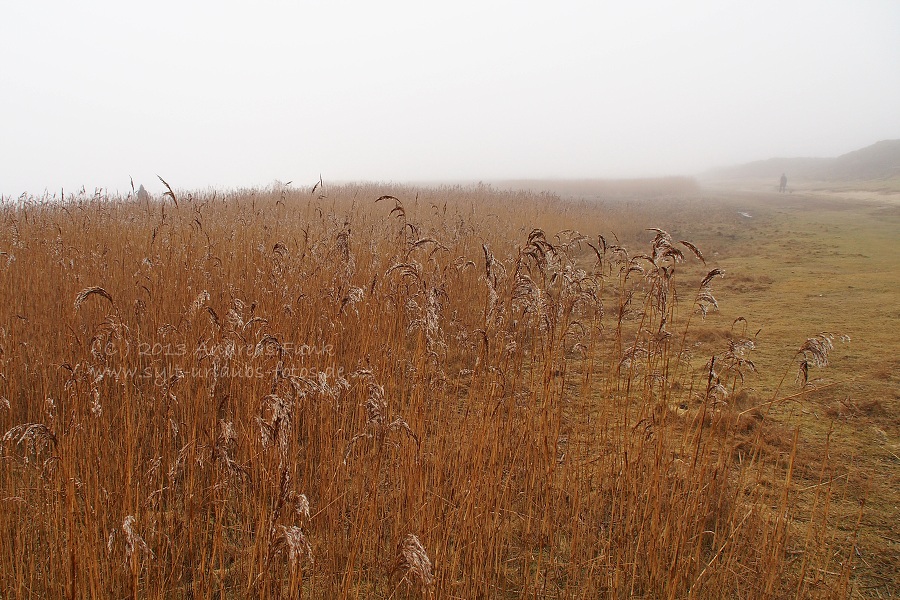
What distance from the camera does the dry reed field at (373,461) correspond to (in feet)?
6.08

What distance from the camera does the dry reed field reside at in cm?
185

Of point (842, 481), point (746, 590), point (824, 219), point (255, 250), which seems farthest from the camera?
point (824, 219)

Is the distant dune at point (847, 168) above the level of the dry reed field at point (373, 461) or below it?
above

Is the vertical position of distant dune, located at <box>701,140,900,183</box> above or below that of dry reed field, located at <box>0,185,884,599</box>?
above

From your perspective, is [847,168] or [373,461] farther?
[847,168]

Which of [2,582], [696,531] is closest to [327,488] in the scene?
[2,582]

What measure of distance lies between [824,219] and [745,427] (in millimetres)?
21166

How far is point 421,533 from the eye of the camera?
2023 millimetres

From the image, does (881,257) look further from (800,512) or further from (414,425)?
(414,425)

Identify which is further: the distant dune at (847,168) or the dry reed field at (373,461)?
the distant dune at (847,168)

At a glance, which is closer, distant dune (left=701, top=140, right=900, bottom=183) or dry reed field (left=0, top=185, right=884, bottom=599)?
dry reed field (left=0, top=185, right=884, bottom=599)

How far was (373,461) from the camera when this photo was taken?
9.49 ft

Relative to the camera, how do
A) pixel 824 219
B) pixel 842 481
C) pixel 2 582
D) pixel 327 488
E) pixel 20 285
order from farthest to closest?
pixel 824 219
pixel 20 285
pixel 842 481
pixel 327 488
pixel 2 582

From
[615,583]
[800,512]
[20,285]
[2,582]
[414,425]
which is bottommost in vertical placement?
[800,512]
